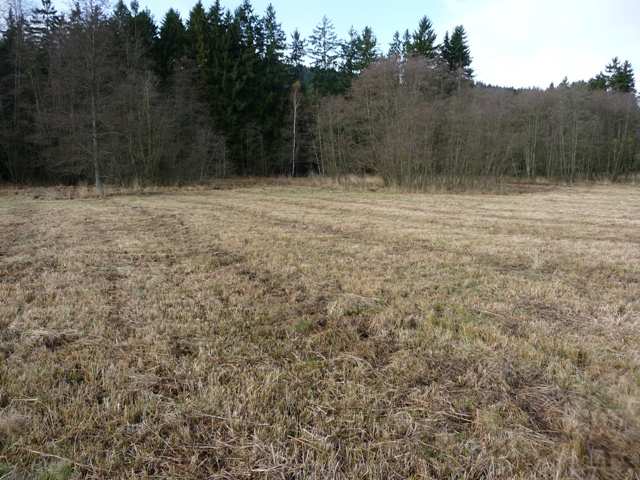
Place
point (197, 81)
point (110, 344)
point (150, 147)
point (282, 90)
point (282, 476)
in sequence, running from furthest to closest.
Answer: point (282, 90), point (197, 81), point (150, 147), point (110, 344), point (282, 476)

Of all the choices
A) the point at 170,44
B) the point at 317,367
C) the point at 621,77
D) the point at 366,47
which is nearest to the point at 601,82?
the point at 621,77

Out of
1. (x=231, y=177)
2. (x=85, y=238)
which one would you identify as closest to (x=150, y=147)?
(x=231, y=177)

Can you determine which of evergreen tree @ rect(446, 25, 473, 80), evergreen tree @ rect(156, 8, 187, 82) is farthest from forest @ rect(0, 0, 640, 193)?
evergreen tree @ rect(446, 25, 473, 80)

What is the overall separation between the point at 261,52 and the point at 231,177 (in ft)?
47.2

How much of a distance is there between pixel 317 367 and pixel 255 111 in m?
34.5

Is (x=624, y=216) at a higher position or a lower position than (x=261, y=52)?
lower

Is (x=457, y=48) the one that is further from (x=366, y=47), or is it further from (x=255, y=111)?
(x=255, y=111)

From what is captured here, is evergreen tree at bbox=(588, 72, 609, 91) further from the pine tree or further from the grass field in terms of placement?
the grass field

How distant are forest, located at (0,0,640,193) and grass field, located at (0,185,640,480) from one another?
16.4 metres

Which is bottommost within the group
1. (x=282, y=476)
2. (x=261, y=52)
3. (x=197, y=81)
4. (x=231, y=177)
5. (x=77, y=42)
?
(x=282, y=476)

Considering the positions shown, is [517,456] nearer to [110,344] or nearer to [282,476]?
[282,476]

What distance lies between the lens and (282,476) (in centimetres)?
150

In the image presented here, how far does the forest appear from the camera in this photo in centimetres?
1938

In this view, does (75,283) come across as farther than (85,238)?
No
